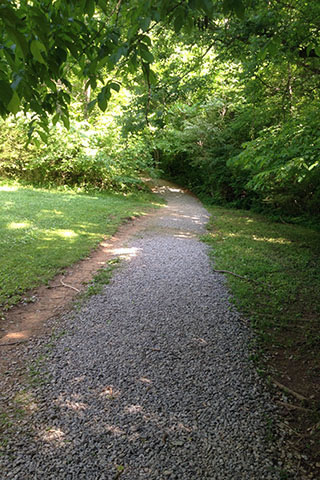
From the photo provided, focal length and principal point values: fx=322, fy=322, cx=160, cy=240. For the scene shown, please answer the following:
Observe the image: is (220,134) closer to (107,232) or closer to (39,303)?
(107,232)

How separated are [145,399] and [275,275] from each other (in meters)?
4.19

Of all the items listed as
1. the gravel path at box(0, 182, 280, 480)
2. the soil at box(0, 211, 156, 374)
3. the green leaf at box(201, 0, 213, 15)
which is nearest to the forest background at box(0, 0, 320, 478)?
the green leaf at box(201, 0, 213, 15)

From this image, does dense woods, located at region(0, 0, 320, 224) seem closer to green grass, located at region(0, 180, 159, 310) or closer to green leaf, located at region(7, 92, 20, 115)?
Result: green leaf, located at region(7, 92, 20, 115)

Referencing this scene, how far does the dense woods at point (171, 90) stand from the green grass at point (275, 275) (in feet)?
5.64

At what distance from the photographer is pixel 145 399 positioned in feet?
9.45

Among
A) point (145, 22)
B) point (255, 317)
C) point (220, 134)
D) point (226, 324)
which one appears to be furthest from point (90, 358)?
point (220, 134)

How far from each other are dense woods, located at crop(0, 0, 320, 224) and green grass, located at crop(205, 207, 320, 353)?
1719 millimetres

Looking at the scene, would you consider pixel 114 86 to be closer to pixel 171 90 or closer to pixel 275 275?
pixel 171 90

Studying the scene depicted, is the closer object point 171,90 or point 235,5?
point 235,5

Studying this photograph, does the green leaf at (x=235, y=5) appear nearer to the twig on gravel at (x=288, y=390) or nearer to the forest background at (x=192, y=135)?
the forest background at (x=192, y=135)

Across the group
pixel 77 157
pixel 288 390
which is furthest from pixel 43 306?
pixel 77 157

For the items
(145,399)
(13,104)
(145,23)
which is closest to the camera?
(13,104)

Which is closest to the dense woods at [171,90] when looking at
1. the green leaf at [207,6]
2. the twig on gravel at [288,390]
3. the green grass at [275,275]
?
the green leaf at [207,6]

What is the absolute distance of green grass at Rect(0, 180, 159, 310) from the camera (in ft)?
17.7
